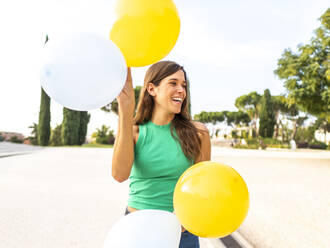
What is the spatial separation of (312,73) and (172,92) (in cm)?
1263

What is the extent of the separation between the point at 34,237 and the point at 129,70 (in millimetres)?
2826

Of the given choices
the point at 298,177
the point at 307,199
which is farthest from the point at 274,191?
the point at 298,177

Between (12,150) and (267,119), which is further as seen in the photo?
(267,119)

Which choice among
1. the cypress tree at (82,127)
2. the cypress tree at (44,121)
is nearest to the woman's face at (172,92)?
the cypress tree at (44,121)

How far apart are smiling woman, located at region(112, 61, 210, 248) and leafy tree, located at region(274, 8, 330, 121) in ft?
39.1

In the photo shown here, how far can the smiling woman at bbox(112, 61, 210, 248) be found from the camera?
1.36 m

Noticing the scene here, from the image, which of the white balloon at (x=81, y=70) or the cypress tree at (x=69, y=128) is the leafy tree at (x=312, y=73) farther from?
the cypress tree at (x=69, y=128)

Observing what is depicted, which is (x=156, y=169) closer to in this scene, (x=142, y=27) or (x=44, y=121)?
(x=142, y=27)

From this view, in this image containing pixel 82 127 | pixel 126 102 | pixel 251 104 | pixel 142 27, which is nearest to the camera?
pixel 126 102

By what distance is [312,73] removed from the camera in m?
11.7

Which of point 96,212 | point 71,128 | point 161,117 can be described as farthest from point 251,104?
point 161,117

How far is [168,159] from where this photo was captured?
139 cm

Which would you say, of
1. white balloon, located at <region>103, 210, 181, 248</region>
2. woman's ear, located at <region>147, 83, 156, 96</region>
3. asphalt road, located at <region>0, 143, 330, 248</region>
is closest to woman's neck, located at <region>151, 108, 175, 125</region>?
woman's ear, located at <region>147, 83, 156, 96</region>

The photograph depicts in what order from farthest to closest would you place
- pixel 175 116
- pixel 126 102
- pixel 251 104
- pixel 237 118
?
pixel 237 118 → pixel 251 104 → pixel 175 116 → pixel 126 102
